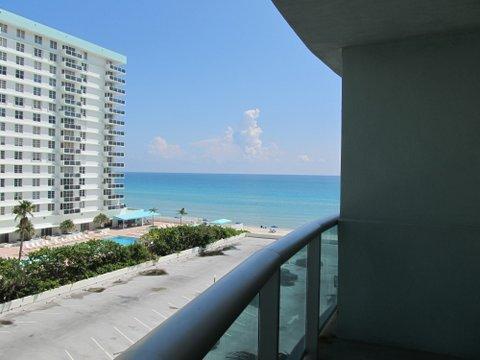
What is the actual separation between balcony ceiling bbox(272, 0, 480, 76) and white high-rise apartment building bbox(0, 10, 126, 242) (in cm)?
3788

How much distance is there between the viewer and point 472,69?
231 centimetres

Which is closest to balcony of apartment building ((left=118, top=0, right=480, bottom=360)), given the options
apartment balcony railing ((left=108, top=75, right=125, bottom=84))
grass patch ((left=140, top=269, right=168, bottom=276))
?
grass patch ((left=140, top=269, right=168, bottom=276))

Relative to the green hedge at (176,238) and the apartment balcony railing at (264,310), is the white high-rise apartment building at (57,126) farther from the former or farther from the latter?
the apartment balcony railing at (264,310)

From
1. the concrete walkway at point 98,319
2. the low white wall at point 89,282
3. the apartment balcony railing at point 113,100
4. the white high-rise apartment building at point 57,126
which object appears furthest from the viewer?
the apartment balcony railing at point 113,100

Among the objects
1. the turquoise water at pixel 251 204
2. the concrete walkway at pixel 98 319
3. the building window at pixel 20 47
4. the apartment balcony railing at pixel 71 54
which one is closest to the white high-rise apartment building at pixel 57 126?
the building window at pixel 20 47

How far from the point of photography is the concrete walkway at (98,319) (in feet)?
40.3

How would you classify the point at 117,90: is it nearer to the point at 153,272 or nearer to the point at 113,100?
the point at 113,100

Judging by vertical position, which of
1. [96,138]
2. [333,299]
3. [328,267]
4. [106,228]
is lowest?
[106,228]

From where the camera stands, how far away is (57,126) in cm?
3909

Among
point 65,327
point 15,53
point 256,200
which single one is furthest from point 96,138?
point 256,200

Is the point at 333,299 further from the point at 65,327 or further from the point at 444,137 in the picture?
the point at 65,327

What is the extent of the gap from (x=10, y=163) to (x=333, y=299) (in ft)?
127

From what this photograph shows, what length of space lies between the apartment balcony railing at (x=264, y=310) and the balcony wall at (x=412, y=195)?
234 mm

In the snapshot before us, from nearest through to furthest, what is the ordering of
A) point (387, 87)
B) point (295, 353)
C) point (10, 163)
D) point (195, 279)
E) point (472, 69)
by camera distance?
1. point (295, 353)
2. point (472, 69)
3. point (387, 87)
4. point (195, 279)
5. point (10, 163)
